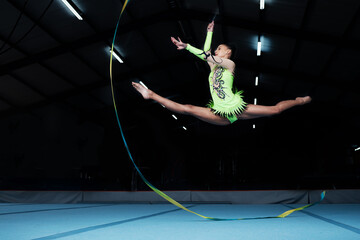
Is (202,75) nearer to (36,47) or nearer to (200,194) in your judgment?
(36,47)

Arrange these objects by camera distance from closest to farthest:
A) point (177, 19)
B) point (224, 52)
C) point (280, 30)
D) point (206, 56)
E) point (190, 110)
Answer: point (206, 56) → point (190, 110) → point (224, 52) → point (280, 30) → point (177, 19)

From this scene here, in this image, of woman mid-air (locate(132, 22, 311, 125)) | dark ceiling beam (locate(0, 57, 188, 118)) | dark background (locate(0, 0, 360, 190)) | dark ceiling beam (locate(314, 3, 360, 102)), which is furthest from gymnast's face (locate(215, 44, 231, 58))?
dark ceiling beam (locate(0, 57, 188, 118))

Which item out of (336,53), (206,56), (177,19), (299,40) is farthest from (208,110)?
(336,53)

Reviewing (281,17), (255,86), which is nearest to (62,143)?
(255,86)

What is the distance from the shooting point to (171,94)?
461 inches

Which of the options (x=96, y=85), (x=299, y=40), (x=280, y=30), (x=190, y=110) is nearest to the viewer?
(x=190, y=110)

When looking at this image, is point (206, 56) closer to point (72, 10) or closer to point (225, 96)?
point (225, 96)

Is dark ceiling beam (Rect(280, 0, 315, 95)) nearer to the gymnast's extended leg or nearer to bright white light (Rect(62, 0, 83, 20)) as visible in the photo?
the gymnast's extended leg

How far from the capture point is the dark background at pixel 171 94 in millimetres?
6559

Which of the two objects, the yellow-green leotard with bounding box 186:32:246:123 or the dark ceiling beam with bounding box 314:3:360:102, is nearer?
the yellow-green leotard with bounding box 186:32:246:123

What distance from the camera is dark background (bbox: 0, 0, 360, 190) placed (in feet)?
21.5

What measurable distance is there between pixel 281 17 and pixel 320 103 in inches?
203

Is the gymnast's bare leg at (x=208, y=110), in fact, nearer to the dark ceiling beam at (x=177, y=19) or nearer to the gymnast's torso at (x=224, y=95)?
the gymnast's torso at (x=224, y=95)

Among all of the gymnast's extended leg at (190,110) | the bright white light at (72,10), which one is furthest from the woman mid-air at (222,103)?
the bright white light at (72,10)
